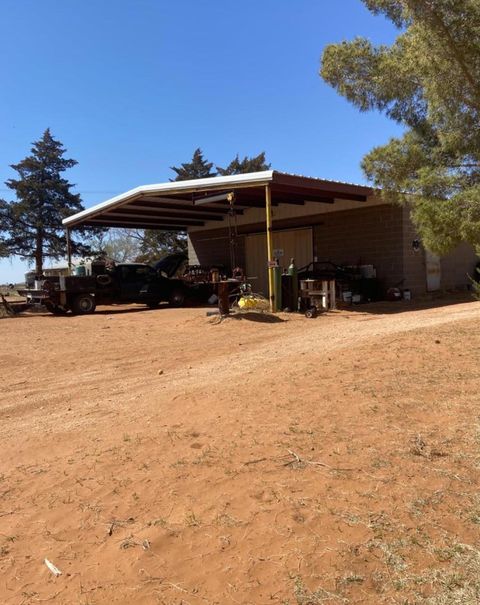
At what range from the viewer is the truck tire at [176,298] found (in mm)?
18875

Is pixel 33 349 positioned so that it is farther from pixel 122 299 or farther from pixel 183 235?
pixel 183 235

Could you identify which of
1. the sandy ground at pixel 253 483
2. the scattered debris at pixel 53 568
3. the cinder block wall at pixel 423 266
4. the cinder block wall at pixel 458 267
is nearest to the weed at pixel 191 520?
the sandy ground at pixel 253 483

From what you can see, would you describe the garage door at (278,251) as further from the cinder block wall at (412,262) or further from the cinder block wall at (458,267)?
the cinder block wall at (458,267)

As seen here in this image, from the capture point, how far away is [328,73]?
7672mm

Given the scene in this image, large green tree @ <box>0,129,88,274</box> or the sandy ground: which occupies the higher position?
large green tree @ <box>0,129,88,274</box>

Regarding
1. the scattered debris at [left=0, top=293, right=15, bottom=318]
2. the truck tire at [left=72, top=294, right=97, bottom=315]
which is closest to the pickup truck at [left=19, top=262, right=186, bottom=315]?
the truck tire at [left=72, top=294, right=97, bottom=315]

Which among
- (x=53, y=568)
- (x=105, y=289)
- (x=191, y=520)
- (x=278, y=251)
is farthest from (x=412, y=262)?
(x=53, y=568)

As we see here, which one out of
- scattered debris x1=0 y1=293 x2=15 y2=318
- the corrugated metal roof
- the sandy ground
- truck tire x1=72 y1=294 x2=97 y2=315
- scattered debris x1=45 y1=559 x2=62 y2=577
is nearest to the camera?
the sandy ground

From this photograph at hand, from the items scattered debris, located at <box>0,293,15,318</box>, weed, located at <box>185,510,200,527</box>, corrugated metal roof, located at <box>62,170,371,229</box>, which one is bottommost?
weed, located at <box>185,510,200,527</box>

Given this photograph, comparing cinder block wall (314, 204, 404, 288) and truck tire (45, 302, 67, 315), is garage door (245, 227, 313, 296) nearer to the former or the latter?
cinder block wall (314, 204, 404, 288)

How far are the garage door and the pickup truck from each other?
3.15 m

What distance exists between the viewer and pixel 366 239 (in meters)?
17.4

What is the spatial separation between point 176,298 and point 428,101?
13.2 metres

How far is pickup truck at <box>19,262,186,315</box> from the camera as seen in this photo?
54.9ft
